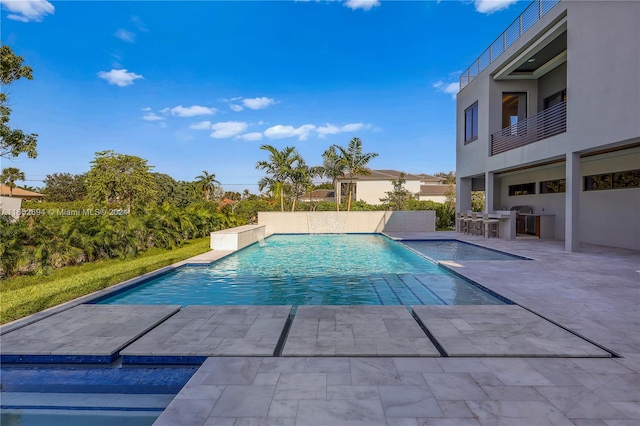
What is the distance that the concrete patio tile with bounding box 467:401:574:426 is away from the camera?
236 centimetres

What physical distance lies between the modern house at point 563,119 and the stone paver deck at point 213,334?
926 cm

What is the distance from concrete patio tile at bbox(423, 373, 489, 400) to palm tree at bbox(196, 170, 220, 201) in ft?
137

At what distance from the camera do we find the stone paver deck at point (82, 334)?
3520mm

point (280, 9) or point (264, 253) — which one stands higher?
point (280, 9)

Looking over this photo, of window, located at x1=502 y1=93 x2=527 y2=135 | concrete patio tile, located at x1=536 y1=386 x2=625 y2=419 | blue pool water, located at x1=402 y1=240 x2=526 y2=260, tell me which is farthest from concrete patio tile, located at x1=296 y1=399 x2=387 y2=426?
window, located at x1=502 y1=93 x2=527 y2=135

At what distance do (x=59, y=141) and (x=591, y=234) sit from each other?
31.0m

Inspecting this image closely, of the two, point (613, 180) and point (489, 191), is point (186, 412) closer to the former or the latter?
point (613, 180)

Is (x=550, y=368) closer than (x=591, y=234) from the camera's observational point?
Yes

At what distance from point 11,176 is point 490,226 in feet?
170

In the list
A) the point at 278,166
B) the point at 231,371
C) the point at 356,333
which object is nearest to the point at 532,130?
the point at 356,333

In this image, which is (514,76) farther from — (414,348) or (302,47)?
(414,348)

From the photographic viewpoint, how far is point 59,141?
23.7 metres

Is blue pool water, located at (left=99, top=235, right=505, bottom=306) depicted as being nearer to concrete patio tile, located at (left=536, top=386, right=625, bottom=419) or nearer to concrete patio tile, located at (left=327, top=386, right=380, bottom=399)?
concrete patio tile, located at (left=536, top=386, right=625, bottom=419)

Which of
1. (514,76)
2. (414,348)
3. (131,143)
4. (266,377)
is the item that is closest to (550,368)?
(414,348)
